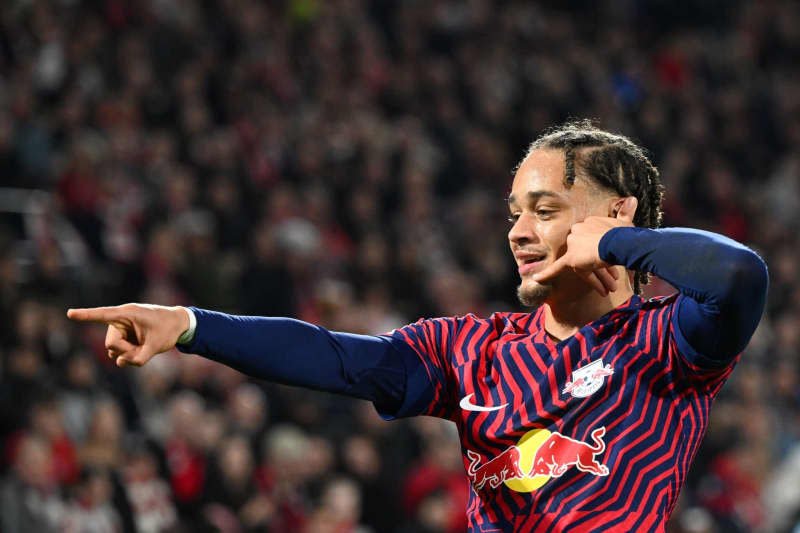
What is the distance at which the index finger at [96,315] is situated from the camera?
2406 millimetres

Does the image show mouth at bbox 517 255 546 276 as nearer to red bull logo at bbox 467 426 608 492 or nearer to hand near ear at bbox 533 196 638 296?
hand near ear at bbox 533 196 638 296

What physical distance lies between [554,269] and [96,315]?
1.01 meters

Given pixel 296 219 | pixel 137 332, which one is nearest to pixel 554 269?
pixel 137 332

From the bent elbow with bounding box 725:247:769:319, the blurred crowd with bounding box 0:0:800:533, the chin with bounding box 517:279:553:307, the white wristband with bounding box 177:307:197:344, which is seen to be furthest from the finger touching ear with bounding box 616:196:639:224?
the blurred crowd with bounding box 0:0:800:533

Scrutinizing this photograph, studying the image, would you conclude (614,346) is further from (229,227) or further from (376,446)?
(229,227)

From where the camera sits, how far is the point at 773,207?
39.9 ft

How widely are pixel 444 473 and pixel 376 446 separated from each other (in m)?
0.50

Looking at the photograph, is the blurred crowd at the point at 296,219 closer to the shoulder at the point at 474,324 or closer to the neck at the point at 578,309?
the shoulder at the point at 474,324

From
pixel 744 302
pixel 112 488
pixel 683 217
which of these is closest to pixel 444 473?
pixel 112 488

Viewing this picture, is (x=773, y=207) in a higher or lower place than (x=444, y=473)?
higher

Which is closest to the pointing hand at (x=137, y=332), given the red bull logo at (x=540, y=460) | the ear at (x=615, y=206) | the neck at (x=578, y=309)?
the red bull logo at (x=540, y=460)

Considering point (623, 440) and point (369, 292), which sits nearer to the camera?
point (623, 440)

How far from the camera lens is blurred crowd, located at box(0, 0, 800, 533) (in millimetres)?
7148

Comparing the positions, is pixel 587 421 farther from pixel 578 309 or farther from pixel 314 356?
pixel 314 356
